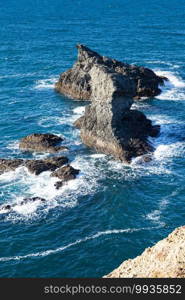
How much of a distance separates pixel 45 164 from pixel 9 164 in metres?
6.68

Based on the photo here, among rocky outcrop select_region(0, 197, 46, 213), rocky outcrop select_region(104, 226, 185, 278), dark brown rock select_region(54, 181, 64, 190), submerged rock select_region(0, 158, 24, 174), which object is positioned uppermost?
rocky outcrop select_region(104, 226, 185, 278)

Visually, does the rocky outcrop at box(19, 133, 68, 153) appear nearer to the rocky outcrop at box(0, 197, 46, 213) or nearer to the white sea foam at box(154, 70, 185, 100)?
the rocky outcrop at box(0, 197, 46, 213)

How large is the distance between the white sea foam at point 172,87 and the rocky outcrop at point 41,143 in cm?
3542

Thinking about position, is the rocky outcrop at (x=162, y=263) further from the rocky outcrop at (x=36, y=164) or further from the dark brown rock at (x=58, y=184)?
the rocky outcrop at (x=36, y=164)

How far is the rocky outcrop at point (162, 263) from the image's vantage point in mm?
43562

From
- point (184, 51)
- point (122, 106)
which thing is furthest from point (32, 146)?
point (184, 51)

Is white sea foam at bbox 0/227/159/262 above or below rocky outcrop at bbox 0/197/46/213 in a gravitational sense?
below

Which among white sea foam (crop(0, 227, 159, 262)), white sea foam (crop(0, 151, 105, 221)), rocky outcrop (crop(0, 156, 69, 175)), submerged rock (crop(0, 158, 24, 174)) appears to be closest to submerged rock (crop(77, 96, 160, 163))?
white sea foam (crop(0, 151, 105, 221))

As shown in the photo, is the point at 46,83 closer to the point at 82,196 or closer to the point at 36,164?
the point at 36,164

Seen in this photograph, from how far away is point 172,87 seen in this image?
456 ft

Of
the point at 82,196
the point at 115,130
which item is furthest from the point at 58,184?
the point at 115,130

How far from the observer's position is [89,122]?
10619cm

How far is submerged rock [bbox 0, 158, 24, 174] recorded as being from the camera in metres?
97.4

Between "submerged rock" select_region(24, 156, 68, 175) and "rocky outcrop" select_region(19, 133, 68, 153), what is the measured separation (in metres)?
5.75
